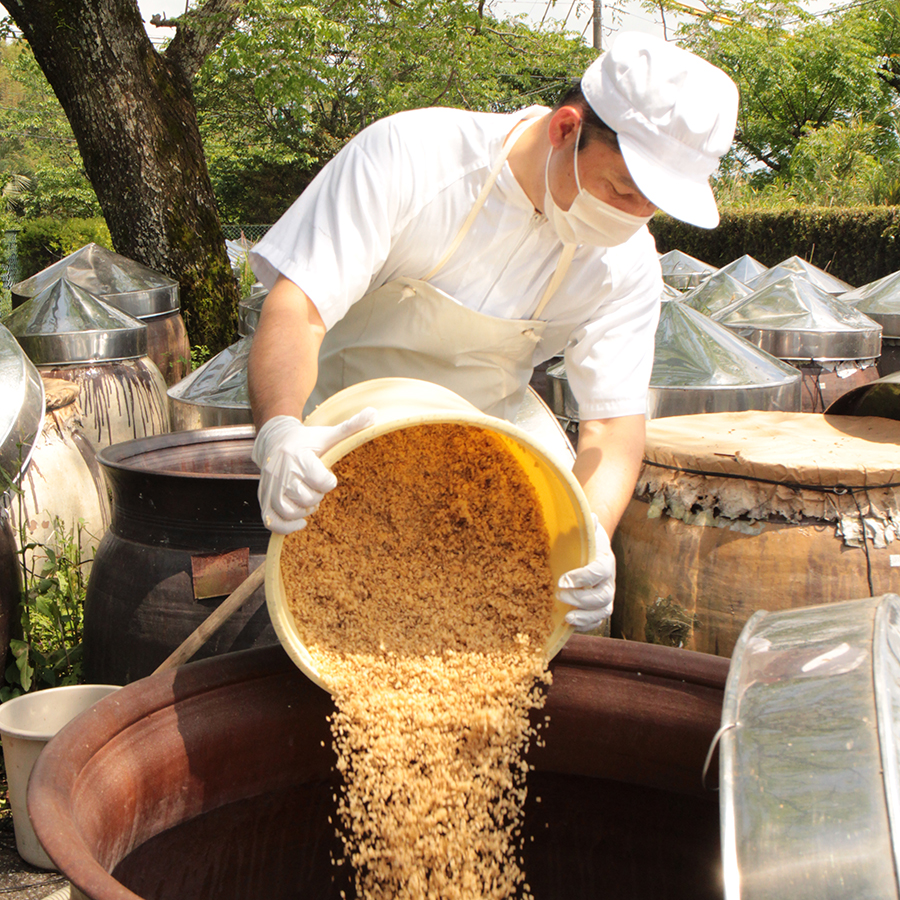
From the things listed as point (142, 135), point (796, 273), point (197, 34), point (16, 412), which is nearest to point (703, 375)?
point (796, 273)

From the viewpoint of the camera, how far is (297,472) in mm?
1321

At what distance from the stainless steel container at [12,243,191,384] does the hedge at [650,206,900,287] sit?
23.9ft

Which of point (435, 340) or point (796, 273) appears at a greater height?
point (435, 340)

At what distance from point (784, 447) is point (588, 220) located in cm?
75

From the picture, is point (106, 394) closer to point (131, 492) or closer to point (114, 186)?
point (131, 492)

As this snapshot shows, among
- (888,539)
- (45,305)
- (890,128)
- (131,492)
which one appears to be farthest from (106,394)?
(890,128)

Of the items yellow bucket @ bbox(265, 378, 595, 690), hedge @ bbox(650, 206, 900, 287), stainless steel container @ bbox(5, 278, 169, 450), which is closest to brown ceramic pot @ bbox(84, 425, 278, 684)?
yellow bucket @ bbox(265, 378, 595, 690)

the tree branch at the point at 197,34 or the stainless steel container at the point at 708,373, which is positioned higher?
the tree branch at the point at 197,34

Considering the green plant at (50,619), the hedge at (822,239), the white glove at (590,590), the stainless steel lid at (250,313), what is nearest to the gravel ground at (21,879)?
the green plant at (50,619)

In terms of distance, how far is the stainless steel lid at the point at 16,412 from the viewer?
226cm

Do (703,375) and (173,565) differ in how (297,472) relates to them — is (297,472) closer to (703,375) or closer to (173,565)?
(173,565)

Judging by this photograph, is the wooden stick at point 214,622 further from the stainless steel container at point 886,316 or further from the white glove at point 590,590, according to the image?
the stainless steel container at point 886,316

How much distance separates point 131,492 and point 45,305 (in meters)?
2.29

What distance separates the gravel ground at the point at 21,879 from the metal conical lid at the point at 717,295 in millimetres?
4086
